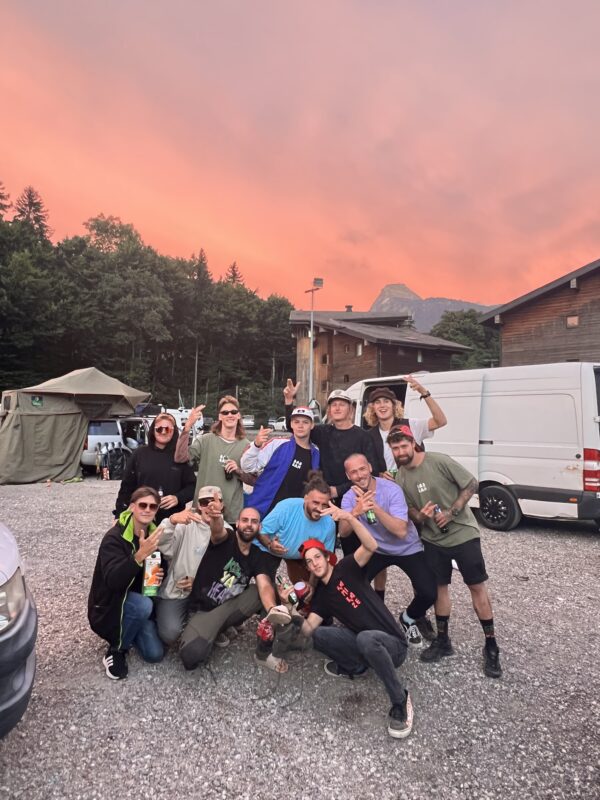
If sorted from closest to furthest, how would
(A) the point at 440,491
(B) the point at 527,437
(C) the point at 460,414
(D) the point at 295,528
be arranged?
(A) the point at 440,491 → (D) the point at 295,528 → (B) the point at 527,437 → (C) the point at 460,414

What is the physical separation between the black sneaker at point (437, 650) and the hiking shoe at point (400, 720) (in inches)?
29.8

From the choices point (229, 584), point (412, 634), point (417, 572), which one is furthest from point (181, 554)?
point (412, 634)

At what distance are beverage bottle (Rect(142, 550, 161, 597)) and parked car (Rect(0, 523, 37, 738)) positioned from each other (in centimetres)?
96

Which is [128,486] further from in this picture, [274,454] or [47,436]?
[47,436]

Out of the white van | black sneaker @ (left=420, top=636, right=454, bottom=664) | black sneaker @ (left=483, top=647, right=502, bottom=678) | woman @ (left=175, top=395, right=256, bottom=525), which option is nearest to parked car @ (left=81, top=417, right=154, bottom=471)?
the white van

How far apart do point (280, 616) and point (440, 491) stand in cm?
145

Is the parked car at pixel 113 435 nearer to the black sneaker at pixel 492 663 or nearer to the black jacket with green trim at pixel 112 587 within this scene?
the black jacket with green trim at pixel 112 587

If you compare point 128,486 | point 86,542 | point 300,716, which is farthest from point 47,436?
point 300,716

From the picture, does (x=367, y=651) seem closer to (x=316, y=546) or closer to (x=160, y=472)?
(x=316, y=546)

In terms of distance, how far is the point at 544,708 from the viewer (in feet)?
9.56

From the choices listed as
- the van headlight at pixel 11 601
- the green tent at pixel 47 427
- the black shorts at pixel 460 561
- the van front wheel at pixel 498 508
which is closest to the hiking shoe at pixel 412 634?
the black shorts at pixel 460 561

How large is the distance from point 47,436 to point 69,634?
31.7 ft

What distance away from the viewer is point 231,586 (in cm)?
352

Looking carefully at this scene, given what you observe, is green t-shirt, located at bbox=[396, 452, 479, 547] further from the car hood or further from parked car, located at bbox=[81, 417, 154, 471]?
parked car, located at bbox=[81, 417, 154, 471]
